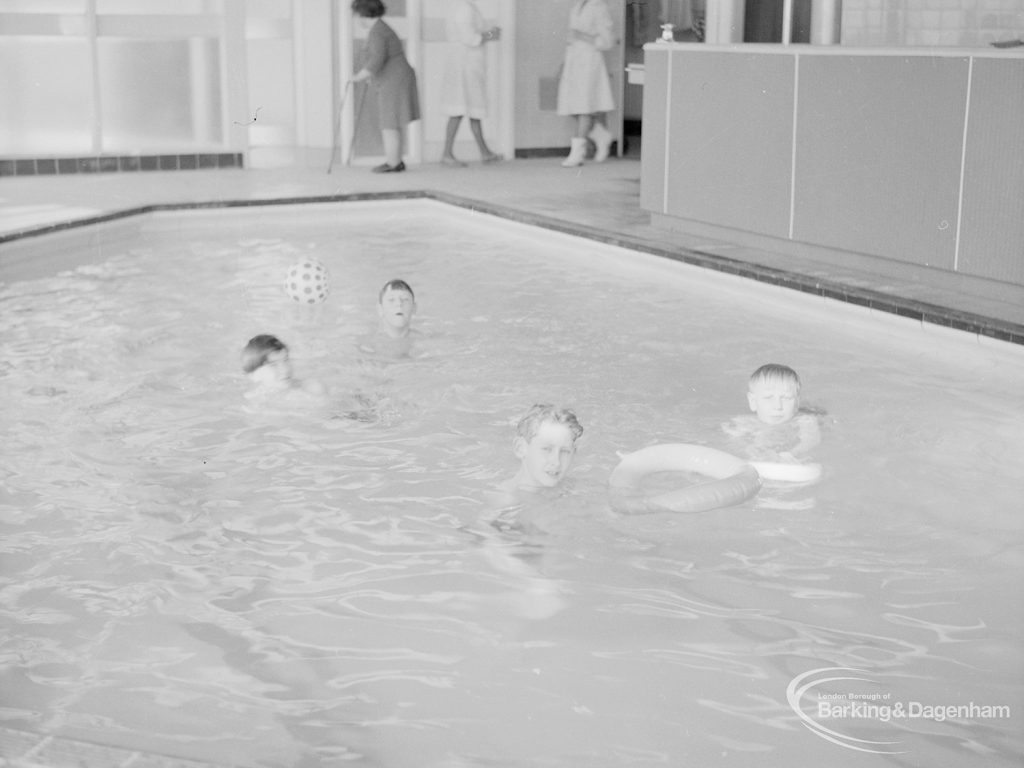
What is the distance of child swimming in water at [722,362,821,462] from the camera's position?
5.03 m

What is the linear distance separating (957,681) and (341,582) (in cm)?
172

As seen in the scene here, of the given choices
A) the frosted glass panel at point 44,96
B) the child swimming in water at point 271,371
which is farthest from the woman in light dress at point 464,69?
the child swimming in water at point 271,371

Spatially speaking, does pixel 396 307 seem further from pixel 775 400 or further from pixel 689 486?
pixel 689 486

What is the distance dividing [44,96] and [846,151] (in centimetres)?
839

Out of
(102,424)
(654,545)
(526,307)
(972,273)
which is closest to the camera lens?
(654,545)

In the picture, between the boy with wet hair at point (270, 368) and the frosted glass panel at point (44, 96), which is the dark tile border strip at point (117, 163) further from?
the boy with wet hair at point (270, 368)

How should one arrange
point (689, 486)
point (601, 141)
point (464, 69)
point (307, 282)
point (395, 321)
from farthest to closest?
point (601, 141) → point (464, 69) → point (307, 282) → point (395, 321) → point (689, 486)

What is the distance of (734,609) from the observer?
12.5ft

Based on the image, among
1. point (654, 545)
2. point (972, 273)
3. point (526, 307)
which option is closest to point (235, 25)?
point (526, 307)

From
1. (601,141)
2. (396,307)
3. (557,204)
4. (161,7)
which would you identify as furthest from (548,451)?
(601,141)

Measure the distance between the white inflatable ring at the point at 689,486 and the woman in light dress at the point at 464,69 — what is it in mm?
9902

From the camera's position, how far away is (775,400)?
16.6ft

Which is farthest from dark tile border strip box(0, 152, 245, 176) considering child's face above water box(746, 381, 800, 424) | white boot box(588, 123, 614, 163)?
child's face above water box(746, 381, 800, 424)

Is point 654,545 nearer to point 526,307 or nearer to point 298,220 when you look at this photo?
point 526,307
